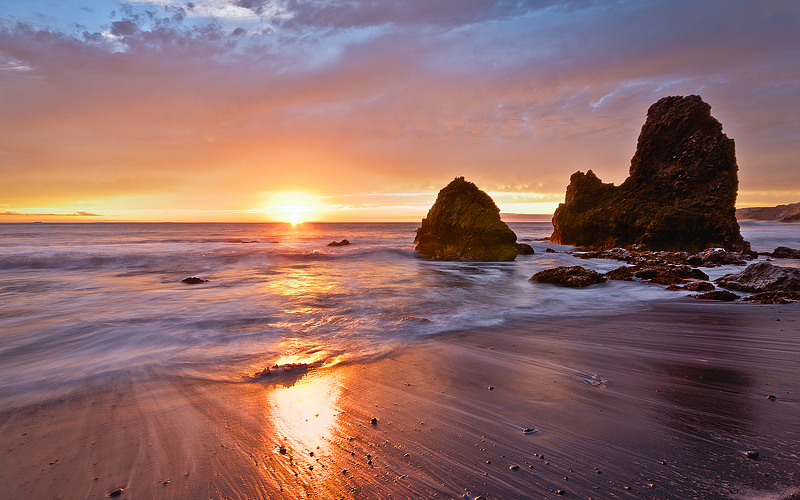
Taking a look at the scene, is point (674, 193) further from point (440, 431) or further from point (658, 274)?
point (440, 431)

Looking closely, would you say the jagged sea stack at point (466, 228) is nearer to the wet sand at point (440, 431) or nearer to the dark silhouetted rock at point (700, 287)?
the dark silhouetted rock at point (700, 287)

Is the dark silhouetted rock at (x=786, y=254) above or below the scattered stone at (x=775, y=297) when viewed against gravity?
below

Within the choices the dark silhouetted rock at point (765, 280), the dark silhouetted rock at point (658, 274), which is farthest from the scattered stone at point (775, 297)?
the dark silhouetted rock at point (658, 274)

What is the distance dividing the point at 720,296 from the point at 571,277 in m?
3.39

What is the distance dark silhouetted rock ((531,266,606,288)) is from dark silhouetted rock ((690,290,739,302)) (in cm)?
255

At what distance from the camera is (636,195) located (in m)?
22.9

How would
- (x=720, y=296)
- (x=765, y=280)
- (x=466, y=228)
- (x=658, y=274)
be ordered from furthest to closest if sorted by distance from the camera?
(x=466, y=228)
(x=658, y=274)
(x=765, y=280)
(x=720, y=296)

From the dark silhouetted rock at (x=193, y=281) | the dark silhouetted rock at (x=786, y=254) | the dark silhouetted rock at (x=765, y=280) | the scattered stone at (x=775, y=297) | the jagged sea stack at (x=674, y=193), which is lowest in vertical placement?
the dark silhouetted rock at (x=193, y=281)

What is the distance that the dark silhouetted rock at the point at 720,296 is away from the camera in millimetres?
7895

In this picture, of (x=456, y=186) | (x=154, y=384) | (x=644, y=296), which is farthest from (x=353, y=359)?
(x=456, y=186)

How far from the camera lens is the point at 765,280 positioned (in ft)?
28.3

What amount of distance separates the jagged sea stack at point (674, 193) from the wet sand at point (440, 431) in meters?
18.9

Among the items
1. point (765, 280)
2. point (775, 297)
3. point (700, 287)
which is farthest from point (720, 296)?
point (765, 280)

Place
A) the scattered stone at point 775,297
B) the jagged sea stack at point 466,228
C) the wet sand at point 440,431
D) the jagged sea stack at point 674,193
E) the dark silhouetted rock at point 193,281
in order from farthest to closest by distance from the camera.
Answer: the jagged sea stack at point 674,193
the jagged sea stack at point 466,228
the dark silhouetted rock at point 193,281
the scattered stone at point 775,297
the wet sand at point 440,431
